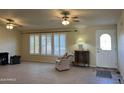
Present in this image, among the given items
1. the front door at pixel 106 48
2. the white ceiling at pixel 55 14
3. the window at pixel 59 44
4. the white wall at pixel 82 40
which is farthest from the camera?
the window at pixel 59 44

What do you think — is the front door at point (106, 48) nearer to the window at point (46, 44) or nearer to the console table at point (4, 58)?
the window at point (46, 44)

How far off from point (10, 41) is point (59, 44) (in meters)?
2.71

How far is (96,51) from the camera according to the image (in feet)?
21.1

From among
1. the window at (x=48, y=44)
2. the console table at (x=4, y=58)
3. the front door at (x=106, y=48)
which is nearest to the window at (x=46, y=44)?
the window at (x=48, y=44)

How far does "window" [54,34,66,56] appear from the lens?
275 inches

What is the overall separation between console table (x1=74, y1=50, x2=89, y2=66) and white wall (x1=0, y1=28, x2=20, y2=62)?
131 inches

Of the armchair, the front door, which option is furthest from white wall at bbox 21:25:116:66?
the armchair

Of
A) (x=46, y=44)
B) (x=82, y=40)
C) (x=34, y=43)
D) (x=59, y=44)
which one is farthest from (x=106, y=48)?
(x=34, y=43)

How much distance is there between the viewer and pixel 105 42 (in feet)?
20.2

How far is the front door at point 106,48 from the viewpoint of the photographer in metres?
5.96

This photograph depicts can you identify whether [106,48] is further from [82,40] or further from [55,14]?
[55,14]
